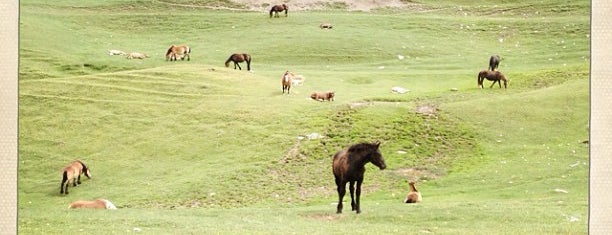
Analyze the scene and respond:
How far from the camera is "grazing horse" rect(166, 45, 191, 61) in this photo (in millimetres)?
23594

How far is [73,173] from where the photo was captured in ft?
47.9

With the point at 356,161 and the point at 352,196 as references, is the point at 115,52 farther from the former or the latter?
the point at 356,161

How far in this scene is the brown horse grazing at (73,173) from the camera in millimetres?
14398

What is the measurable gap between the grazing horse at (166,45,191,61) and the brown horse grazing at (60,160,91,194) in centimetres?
866

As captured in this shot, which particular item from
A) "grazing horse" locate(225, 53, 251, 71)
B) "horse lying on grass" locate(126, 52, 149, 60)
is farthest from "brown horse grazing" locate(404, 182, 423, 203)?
"horse lying on grass" locate(126, 52, 149, 60)

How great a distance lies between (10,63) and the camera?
36.9 feet

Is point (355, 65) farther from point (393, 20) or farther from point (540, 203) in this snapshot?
point (540, 203)

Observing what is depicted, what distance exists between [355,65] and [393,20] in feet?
18.9

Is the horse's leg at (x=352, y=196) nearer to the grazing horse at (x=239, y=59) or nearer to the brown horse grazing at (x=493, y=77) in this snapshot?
the brown horse grazing at (x=493, y=77)

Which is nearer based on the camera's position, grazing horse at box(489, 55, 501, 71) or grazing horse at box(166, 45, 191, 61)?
grazing horse at box(489, 55, 501, 71)

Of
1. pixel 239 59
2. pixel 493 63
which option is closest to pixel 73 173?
pixel 239 59

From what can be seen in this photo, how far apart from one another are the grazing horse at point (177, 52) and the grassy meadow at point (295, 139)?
1.15ft

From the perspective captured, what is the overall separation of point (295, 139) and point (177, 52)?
855 cm

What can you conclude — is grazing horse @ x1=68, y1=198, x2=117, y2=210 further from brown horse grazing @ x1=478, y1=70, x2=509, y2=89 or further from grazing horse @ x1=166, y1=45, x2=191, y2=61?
grazing horse @ x1=166, y1=45, x2=191, y2=61
